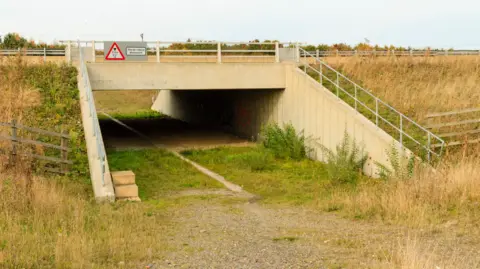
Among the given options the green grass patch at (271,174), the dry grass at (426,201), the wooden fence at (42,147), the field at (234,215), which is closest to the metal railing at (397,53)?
the field at (234,215)

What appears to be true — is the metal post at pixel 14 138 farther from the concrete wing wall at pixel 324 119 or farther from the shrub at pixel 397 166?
the concrete wing wall at pixel 324 119

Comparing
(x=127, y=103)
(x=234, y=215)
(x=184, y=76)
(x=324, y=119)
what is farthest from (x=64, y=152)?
(x=127, y=103)

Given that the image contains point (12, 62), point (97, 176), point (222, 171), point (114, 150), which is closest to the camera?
point (97, 176)

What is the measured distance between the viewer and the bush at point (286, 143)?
1977 centimetres

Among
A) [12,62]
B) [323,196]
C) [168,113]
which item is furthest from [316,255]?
[168,113]

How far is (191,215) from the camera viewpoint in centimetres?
1124

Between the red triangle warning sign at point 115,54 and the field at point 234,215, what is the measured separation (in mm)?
1997

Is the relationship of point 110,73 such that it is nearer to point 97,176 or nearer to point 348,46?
point 97,176

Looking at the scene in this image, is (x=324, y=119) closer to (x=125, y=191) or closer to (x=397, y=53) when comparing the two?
(x=125, y=191)

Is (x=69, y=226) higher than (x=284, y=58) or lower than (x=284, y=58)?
lower

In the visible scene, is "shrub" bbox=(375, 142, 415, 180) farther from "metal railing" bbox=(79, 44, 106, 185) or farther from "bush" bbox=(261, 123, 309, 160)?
"metal railing" bbox=(79, 44, 106, 185)

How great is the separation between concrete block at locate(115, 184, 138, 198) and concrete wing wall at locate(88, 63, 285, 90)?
7.85 meters

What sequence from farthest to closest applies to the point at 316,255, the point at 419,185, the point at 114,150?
1. the point at 114,150
2. the point at 419,185
3. the point at 316,255

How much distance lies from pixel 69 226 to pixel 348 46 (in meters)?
34.4
